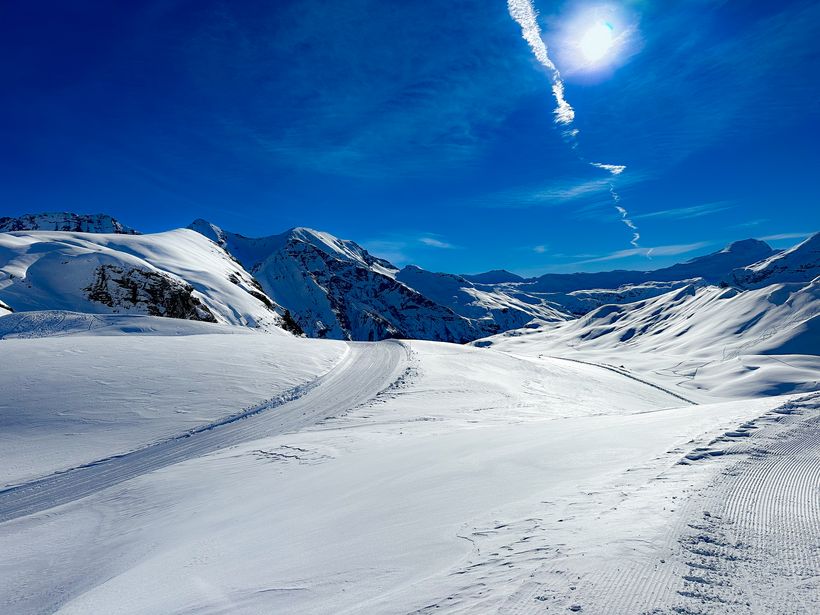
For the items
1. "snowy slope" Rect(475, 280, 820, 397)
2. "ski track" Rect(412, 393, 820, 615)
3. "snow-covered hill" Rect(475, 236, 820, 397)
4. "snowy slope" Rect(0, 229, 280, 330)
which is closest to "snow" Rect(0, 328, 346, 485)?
"ski track" Rect(412, 393, 820, 615)

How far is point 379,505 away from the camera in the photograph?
23.6 ft

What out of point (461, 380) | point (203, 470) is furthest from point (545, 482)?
point (461, 380)

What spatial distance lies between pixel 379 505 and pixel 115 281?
46.5 meters

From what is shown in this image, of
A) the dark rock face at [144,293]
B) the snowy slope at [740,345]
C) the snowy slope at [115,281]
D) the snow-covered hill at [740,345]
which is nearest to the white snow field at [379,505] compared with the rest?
the snowy slope at [115,281]

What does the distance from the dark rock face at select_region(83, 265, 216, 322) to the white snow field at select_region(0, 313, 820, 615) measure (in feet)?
91.0

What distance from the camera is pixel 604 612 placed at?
3330 millimetres

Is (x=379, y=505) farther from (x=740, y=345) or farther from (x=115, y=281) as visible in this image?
(x=740, y=345)

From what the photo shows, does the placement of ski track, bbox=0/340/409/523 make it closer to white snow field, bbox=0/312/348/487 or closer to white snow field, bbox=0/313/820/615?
white snow field, bbox=0/313/820/615

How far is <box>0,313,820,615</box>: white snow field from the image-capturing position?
4.00 m

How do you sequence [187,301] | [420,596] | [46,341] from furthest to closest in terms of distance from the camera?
1. [187,301]
2. [46,341]
3. [420,596]

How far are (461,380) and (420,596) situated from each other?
20.2m

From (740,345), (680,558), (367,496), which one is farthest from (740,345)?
(680,558)

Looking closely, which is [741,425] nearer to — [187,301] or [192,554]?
[192,554]

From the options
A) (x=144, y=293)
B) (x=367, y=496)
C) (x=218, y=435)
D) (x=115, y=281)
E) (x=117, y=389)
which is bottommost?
(x=218, y=435)
